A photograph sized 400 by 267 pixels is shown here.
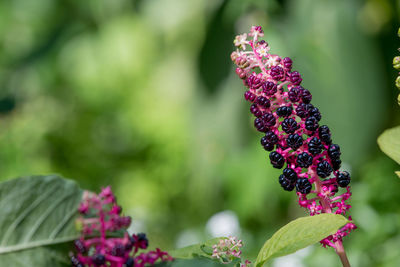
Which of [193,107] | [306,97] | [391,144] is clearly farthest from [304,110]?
[193,107]

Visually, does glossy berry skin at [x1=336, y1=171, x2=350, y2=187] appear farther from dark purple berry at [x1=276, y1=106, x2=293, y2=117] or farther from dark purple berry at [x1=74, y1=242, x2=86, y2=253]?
dark purple berry at [x1=74, y1=242, x2=86, y2=253]

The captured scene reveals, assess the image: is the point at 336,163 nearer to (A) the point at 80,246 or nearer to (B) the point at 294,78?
(B) the point at 294,78

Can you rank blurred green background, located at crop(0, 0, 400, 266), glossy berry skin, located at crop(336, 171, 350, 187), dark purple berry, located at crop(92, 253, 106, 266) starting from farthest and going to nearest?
blurred green background, located at crop(0, 0, 400, 266) → glossy berry skin, located at crop(336, 171, 350, 187) → dark purple berry, located at crop(92, 253, 106, 266)

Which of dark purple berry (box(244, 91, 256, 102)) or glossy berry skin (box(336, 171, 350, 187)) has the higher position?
dark purple berry (box(244, 91, 256, 102))

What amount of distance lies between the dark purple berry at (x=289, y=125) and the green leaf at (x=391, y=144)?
14cm

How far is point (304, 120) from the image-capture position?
0.48 metres

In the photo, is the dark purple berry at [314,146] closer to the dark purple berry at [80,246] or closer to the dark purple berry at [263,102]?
the dark purple berry at [263,102]

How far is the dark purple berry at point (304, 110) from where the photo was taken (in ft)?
1.53

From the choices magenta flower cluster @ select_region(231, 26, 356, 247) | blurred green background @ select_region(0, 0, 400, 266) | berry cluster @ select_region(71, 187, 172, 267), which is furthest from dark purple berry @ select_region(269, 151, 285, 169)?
blurred green background @ select_region(0, 0, 400, 266)

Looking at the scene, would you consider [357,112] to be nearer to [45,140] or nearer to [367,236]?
[367,236]

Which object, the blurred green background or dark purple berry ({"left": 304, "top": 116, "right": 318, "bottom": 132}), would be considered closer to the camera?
dark purple berry ({"left": 304, "top": 116, "right": 318, "bottom": 132})

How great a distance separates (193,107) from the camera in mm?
2004

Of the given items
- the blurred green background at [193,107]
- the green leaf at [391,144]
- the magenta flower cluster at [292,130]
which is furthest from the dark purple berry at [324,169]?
the blurred green background at [193,107]

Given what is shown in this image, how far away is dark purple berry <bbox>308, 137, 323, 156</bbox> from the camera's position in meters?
0.47
